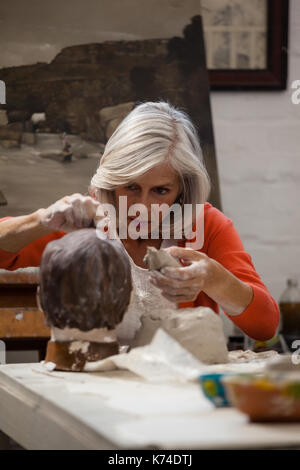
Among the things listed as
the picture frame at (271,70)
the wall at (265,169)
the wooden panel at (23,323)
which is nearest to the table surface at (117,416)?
the wooden panel at (23,323)

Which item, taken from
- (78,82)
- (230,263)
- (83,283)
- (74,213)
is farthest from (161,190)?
(78,82)

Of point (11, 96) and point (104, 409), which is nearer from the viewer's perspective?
point (104, 409)

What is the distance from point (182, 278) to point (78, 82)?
1.41m

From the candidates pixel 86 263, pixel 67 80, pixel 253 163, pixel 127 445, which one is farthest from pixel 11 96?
pixel 127 445

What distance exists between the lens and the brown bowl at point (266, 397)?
71cm

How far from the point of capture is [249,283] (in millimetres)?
1623

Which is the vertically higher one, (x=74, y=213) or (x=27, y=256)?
(x=74, y=213)

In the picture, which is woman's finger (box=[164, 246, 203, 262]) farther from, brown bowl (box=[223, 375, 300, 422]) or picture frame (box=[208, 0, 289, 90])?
picture frame (box=[208, 0, 289, 90])

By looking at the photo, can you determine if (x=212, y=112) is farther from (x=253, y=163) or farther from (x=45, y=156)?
(x=45, y=156)

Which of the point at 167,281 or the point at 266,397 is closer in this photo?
the point at 266,397

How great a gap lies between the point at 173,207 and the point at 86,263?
61cm

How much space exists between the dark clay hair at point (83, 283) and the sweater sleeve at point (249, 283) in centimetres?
53

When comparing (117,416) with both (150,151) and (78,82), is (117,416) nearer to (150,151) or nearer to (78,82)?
(150,151)

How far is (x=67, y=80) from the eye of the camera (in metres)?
2.44
